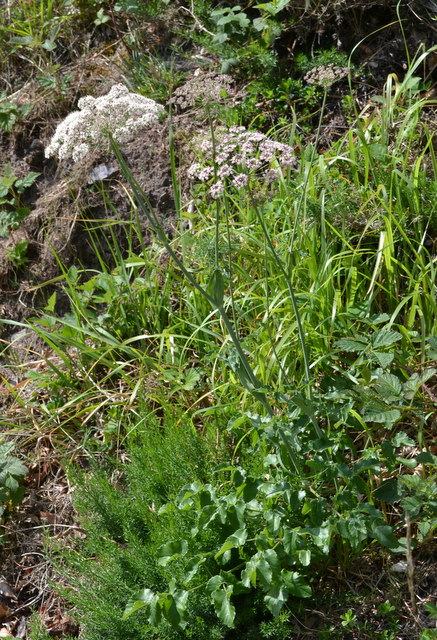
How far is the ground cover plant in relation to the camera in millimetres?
2123

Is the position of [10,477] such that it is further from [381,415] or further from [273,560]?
[381,415]

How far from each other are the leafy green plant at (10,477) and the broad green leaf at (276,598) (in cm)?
142

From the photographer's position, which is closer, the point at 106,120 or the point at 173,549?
the point at 173,549

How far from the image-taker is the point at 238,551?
2.24m

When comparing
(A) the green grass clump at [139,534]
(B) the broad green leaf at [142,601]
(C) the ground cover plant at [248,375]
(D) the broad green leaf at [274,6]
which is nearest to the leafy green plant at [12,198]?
(C) the ground cover plant at [248,375]

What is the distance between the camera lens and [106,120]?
7.34 feet

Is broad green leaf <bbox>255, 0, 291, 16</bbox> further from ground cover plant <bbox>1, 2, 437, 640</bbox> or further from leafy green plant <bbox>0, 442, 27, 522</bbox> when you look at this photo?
leafy green plant <bbox>0, 442, 27, 522</bbox>

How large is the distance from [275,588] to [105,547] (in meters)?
0.71

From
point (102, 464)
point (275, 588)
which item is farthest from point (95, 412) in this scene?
point (275, 588)

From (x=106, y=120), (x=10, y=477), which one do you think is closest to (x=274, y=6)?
(x=106, y=120)

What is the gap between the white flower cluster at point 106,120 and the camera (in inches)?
88.4

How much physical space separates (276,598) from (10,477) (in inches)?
58.3

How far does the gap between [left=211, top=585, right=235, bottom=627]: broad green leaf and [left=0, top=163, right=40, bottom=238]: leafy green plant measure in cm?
272

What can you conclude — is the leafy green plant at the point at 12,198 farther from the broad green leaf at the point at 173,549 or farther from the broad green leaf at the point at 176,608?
the broad green leaf at the point at 176,608
